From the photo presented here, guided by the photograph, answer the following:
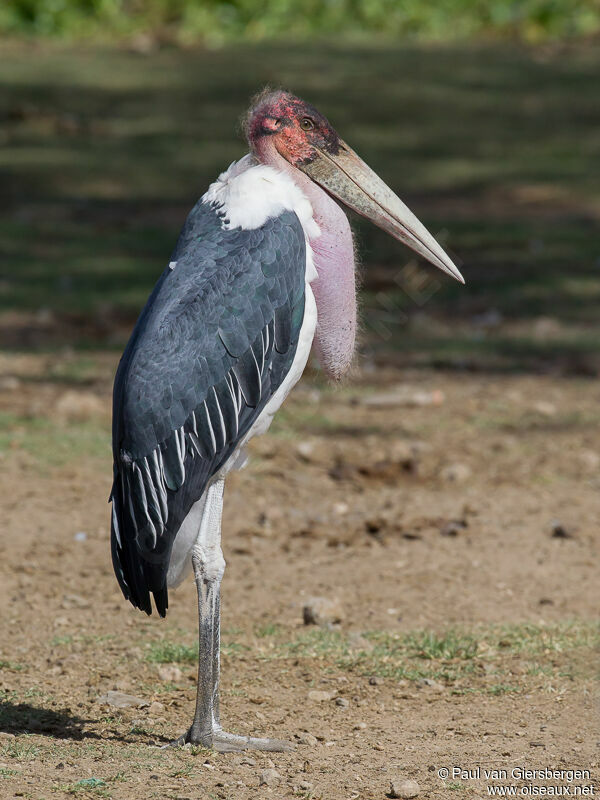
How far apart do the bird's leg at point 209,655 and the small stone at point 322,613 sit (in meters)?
1.03

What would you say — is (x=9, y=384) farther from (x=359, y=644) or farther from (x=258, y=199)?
(x=258, y=199)

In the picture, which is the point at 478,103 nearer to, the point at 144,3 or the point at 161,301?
the point at 144,3

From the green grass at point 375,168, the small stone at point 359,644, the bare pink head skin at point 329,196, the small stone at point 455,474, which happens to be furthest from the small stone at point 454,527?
the bare pink head skin at point 329,196

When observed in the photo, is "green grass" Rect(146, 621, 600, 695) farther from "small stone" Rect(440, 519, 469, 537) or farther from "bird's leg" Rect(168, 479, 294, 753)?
"small stone" Rect(440, 519, 469, 537)

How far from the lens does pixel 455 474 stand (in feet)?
18.9

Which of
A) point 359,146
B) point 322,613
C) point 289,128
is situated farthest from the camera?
point 359,146

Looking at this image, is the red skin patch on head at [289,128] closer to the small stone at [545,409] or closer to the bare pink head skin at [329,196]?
the bare pink head skin at [329,196]

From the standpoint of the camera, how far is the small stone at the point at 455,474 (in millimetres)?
5734

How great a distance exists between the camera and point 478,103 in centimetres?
1479

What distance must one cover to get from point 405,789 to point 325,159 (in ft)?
5.38

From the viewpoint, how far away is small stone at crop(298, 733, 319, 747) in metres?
3.38

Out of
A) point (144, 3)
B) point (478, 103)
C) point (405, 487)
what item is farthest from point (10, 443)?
point (144, 3)

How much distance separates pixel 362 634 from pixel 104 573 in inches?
42.5

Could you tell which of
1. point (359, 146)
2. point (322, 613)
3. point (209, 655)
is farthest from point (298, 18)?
point (209, 655)
